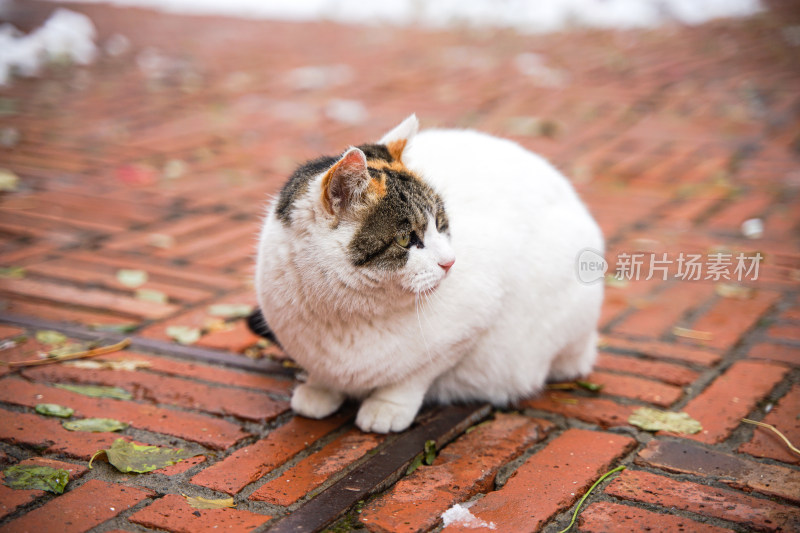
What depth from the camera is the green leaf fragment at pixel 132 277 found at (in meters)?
2.95

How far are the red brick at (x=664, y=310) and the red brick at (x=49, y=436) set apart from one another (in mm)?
1801

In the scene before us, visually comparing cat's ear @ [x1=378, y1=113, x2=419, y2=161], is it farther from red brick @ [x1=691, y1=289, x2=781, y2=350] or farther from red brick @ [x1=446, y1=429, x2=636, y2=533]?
red brick @ [x1=691, y1=289, x2=781, y2=350]

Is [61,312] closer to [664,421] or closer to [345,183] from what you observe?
[345,183]

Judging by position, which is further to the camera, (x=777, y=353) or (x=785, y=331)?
(x=785, y=331)

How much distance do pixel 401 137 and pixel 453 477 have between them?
93 cm

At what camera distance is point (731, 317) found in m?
2.77

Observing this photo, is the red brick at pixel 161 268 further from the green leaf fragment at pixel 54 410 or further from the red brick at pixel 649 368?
the red brick at pixel 649 368

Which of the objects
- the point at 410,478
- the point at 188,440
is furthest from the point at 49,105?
the point at 410,478

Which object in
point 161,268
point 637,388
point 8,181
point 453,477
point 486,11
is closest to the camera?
point 453,477

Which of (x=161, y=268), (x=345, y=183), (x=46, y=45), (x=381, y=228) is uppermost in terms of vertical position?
(x=46, y=45)

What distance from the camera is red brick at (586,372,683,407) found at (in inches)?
88.5

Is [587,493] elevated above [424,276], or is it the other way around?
[424,276]

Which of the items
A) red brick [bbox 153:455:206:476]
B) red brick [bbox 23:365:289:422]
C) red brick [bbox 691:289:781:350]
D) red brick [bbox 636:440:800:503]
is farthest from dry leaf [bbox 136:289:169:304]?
red brick [bbox 691:289:781:350]

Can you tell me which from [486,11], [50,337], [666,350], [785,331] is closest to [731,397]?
[666,350]
